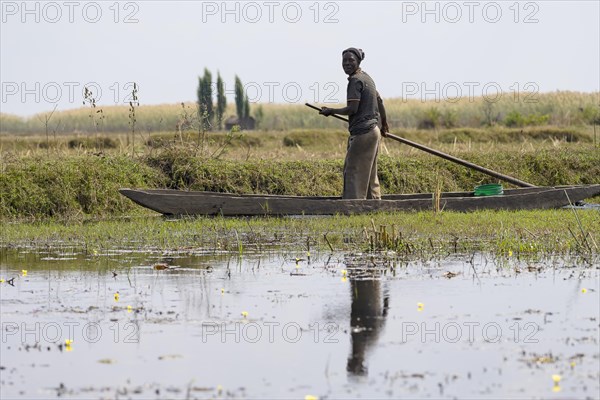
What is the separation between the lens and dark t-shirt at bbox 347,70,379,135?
14.4m

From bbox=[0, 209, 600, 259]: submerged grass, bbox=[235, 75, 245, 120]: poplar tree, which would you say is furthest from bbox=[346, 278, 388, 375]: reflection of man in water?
bbox=[235, 75, 245, 120]: poplar tree

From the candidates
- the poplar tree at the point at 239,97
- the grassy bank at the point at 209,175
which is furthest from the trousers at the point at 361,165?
the poplar tree at the point at 239,97

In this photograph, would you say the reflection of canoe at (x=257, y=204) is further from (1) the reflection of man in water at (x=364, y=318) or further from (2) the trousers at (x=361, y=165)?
(1) the reflection of man in water at (x=364, y=318)

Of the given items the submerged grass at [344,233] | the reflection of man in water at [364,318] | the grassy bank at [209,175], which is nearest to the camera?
the reflection of man in water at [364,318]

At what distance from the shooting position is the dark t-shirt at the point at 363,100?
47.1ft

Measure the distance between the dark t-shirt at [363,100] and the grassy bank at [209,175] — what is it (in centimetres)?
447

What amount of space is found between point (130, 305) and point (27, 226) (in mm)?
6475

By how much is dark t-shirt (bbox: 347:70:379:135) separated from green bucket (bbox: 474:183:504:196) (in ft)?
10.6

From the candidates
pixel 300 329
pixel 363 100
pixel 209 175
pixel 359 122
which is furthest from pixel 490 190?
pixel 300 329

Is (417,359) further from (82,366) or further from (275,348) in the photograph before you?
(82,366)

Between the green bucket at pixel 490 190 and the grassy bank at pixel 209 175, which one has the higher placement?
the grassy bank at pixel 209 175

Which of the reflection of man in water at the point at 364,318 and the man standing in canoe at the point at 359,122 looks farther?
the man standing in canoe at the point at 359,122

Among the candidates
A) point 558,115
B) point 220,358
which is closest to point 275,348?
point 220,358

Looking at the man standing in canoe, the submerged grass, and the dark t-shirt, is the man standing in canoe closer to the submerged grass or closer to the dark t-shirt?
the dark t-shirt
